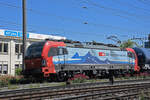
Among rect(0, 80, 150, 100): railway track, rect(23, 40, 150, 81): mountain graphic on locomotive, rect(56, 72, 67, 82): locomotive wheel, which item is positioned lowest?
rect(0, 80, 150, 100): railway track

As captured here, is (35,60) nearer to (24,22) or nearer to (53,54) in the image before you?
(53,54)

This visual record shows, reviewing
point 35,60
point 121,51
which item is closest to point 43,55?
point 35,60

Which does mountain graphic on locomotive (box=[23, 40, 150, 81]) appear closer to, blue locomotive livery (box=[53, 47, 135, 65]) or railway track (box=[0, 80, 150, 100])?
blue locomotive livery (box=[53, 47, 135, 65])

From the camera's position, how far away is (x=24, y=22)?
70.8ft

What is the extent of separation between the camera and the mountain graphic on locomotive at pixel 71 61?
1902cm

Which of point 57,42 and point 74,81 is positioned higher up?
point 57,42

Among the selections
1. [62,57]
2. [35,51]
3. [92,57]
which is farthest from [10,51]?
[62,57]

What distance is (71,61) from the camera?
2081 centimetres

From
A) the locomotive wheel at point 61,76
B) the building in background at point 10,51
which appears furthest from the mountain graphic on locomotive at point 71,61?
the building in background at point 10,51

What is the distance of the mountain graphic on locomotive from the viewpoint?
19023 mm

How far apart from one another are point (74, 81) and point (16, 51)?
A: 21315 mm

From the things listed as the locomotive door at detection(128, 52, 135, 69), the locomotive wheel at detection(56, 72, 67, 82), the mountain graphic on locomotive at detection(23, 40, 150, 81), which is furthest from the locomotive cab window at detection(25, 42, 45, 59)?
the locomotive door at detection(128, 52, 135, 69)

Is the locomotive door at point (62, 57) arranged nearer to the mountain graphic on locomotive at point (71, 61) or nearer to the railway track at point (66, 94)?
the mountain graphic on locomotive at point (71, 61)

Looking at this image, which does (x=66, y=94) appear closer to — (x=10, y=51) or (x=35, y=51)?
(x=35, y=51)
